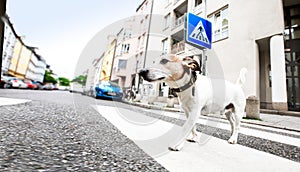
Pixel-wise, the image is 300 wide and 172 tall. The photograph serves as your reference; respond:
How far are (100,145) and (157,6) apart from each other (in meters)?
19.0

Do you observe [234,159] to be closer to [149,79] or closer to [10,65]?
[149,79]

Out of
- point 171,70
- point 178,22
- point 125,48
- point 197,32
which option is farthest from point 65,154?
point 125,48

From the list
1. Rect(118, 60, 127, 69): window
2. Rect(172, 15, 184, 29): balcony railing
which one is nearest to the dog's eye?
Rect(172, 15, 184, 29): balcony railing

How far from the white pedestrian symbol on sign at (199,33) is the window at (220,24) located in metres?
4.49

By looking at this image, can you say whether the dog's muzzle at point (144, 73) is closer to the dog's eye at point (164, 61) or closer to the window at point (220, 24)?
the dog's eye at point (164, 61)

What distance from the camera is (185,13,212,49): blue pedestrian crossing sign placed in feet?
17.1

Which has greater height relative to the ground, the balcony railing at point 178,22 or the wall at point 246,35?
the balcony railing at point 178,22

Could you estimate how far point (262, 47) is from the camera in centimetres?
848

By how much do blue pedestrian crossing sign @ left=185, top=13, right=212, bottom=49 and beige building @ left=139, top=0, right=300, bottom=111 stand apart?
193 cm

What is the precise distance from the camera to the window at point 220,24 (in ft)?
31.3

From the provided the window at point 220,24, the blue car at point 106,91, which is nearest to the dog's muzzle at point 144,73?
the blue car at point 106,91

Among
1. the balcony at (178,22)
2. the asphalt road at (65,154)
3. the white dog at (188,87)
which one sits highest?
the balcony at (178,22)

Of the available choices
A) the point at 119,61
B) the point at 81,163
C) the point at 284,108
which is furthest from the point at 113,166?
the point at 119,61

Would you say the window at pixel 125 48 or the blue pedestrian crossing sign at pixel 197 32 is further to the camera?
the window at pixel 125 48
